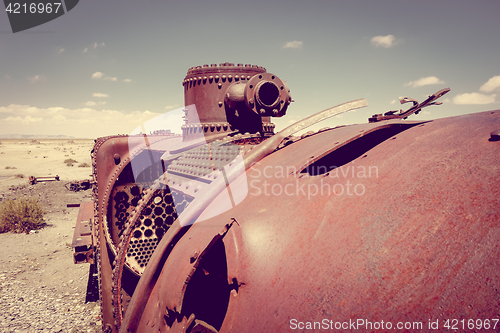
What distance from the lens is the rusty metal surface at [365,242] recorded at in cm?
83

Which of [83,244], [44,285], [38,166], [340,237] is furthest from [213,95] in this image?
[38,166]

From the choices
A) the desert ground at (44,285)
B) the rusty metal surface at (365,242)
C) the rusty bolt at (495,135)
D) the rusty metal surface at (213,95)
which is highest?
the rusty metal surface at (213,95)

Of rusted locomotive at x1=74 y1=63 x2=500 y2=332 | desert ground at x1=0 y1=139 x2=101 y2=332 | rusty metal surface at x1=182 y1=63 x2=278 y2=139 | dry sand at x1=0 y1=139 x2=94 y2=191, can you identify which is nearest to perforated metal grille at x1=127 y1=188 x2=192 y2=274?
rusted locomotive at x1=74 y1=63 x2=500 y2=332

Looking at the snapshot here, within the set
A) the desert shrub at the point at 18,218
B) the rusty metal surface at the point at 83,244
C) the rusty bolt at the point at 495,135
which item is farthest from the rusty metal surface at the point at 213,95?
the desert shrub at the point at 18,218

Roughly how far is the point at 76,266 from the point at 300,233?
24.4 feet

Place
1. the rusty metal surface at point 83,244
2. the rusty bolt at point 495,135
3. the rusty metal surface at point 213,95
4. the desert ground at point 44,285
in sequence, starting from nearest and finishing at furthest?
1. the rusty bolt at point 495,135
2. the rusty metal surface at point 213,95
3. the rusty metal surface at point 83,244
4. the desert ground at point 44,285

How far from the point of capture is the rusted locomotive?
84 centimetres

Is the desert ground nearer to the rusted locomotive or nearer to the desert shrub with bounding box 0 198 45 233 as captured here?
the desert shrub with bounding box 0 198 45 233

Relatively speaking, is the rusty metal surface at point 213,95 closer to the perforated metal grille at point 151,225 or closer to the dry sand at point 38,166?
the perforated metal grille at point 151,225

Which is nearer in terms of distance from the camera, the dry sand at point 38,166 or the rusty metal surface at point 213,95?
the rusty metal surface at point 213,95

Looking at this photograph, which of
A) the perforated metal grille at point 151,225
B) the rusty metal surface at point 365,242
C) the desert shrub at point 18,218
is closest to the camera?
the rusty metal surface at point 365,242

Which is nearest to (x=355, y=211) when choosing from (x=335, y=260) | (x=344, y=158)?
(x=335, y=260)

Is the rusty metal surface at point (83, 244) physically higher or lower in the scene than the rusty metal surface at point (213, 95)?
lower

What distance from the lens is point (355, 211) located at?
1150 mm
